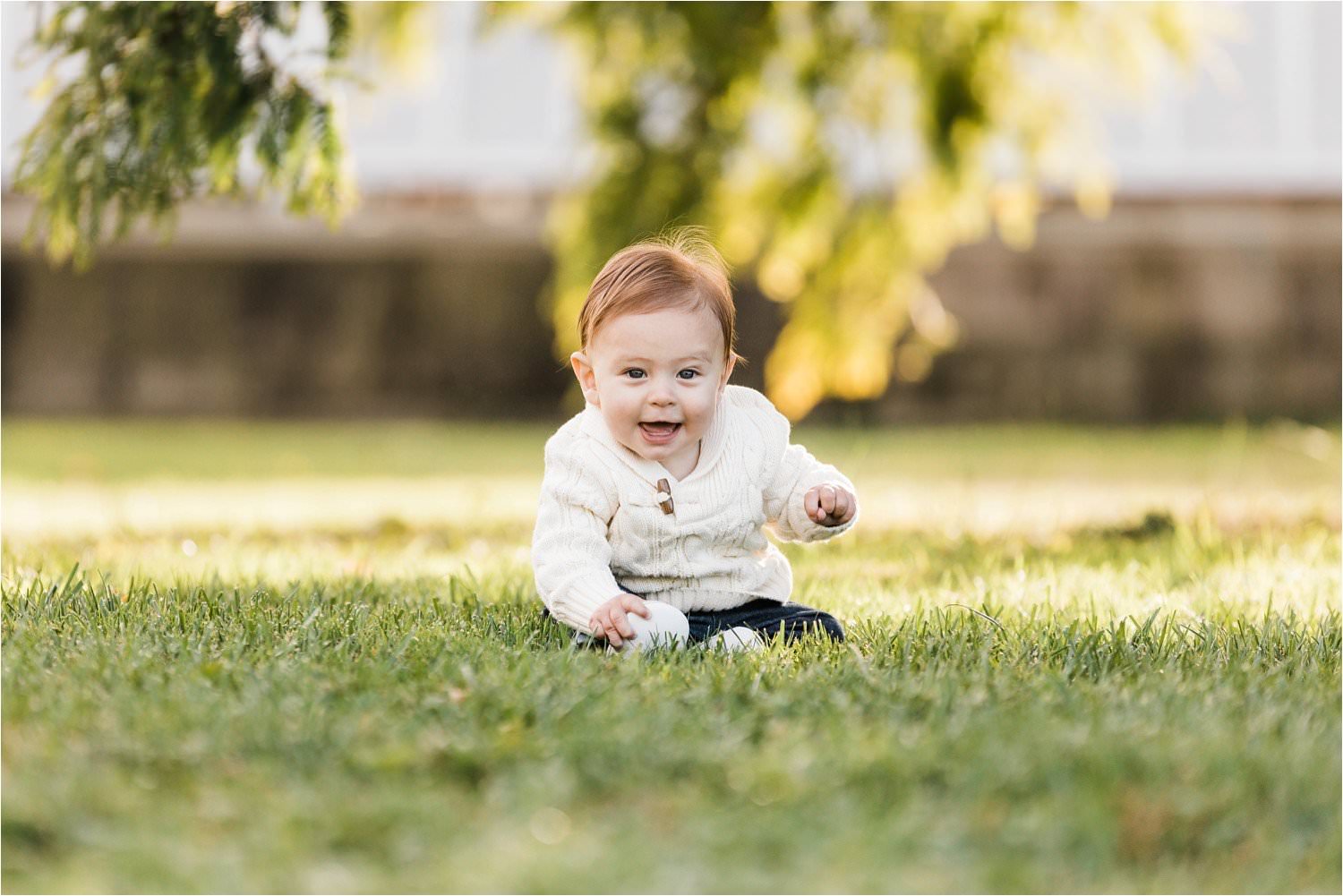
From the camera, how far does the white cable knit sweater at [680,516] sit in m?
2.75

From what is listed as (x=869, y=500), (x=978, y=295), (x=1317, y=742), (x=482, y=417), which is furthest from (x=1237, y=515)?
(x=482, y=417)

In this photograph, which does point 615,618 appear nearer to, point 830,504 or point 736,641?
point 736,641

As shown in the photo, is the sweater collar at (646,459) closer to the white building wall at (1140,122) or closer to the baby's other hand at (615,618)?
the baby's other hand at (615,618)

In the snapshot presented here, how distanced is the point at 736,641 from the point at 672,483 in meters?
0.37

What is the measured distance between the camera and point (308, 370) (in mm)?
13742

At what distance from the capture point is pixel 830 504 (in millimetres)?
2816

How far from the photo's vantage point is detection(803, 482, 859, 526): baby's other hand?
280 cm

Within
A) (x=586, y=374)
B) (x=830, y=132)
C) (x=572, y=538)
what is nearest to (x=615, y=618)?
(x=572, y=538)

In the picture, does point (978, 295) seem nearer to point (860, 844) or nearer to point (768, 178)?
point (768, 178)

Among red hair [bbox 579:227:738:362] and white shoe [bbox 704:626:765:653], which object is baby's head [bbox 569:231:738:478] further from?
white shoe [bbox 704:626:765:653]

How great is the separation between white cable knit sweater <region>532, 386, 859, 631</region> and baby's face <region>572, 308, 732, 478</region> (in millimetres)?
A: 78

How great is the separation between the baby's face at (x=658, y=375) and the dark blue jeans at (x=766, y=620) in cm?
37

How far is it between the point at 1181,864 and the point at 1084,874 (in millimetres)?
130

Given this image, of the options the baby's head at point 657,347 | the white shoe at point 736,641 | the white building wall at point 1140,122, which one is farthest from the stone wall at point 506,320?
the white shoe at point 736,641
